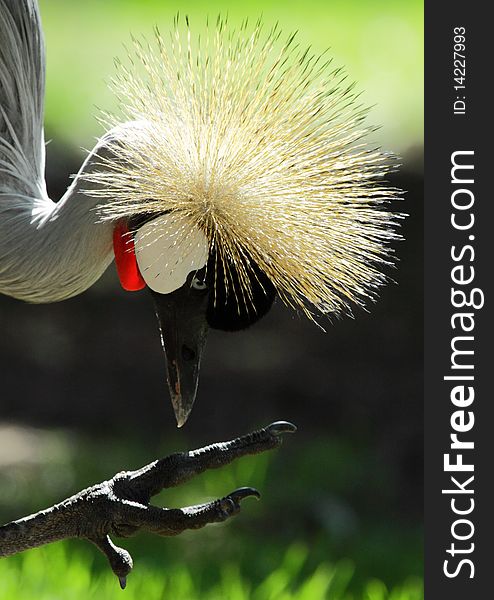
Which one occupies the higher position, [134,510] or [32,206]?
[32,206]

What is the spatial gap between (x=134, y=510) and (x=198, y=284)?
329 mm

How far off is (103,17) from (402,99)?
1961 mm

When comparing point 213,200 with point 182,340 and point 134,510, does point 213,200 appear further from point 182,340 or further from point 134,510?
point 134,510

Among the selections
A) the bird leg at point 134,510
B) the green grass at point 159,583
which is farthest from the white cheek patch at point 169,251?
the green grass at point 159,583

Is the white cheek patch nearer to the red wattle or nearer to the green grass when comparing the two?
the red wattle

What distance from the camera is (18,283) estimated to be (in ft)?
5.45

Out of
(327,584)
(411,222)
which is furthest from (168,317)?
(411,222)

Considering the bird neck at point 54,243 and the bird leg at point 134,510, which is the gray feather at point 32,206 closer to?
the bird neck at point 54,243

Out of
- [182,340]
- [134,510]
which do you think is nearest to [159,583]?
[134,510]

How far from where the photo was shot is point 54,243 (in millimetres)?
1580

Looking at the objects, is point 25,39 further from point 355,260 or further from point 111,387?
point 111,387

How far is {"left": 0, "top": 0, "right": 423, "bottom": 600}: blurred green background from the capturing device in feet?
8.55

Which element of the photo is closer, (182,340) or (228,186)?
(228,186)

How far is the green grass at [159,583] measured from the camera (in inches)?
82.2
